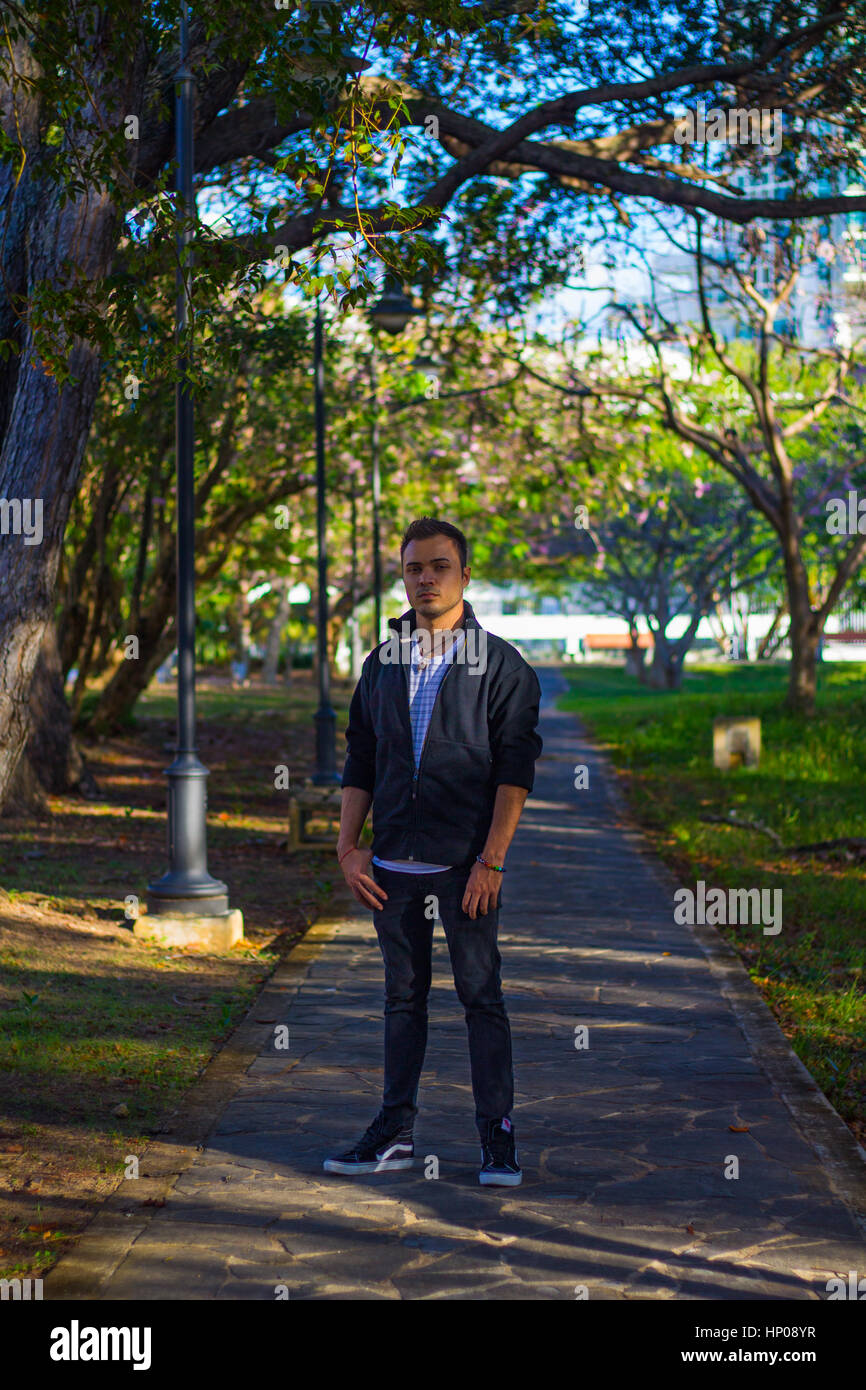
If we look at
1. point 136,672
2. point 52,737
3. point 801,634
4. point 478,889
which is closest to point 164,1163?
point 478,889

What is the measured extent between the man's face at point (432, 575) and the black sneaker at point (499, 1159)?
166 cm

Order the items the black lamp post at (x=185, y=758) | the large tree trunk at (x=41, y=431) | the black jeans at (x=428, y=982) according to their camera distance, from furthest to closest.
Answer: the black lamp post at (x=185, y=758) → the large tree trunk at (x=41, y=431) → the black jeans at (x=428, y=982)

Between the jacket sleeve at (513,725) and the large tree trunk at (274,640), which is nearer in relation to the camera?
the jacket sleeve at (513,725)

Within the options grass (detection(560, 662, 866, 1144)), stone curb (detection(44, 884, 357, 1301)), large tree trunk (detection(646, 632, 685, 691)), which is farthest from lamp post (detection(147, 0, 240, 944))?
large tree trunk (detection(646, 632, 685, 691))

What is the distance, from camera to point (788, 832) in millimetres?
13414

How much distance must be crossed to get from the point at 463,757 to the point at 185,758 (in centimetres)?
487

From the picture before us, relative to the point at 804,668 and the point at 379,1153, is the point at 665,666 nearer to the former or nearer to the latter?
the point at 804,668

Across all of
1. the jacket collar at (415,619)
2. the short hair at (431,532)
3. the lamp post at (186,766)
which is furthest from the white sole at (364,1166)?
the lamp post at (186,766)

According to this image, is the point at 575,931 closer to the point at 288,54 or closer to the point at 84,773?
the point at 288,54

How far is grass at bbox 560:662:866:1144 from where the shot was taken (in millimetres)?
7367

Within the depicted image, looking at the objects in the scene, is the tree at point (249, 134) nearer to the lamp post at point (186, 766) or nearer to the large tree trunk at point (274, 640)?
the lamp post at point (186, 766)

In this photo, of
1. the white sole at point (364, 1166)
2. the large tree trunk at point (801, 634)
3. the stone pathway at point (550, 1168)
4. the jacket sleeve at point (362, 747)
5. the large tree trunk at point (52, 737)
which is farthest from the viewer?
the large tree trunk at point (801, 634)

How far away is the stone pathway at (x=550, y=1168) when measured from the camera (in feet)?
14.0

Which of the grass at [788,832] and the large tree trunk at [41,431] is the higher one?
the large tree trunk at [41,431]
